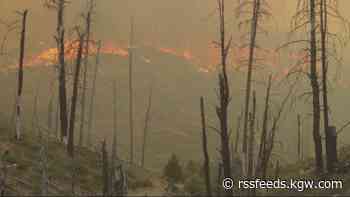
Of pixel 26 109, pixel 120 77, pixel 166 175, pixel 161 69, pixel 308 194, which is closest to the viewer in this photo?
pixel 308 194

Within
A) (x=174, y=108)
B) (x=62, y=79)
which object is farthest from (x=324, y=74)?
(x=174, y=108)

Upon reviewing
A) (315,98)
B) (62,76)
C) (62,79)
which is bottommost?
(315,98)

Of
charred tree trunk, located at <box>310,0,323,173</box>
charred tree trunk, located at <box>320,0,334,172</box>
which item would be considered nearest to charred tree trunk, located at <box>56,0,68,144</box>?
charred tree trunk, located at <box>310,0,323,173</box>

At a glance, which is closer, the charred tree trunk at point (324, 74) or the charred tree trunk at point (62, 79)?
the charred tree trunk at point (324, 74)

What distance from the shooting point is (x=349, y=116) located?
125m

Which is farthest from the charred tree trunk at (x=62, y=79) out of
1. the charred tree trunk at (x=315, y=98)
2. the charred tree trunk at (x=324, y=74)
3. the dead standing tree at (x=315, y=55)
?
the charred tree trunk at (x=324, y=74)

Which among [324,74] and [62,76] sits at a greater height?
[62,76]

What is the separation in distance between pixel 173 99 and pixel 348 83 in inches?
2284

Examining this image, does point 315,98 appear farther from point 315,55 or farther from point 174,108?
point 174,108

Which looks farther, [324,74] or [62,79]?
[62,79]

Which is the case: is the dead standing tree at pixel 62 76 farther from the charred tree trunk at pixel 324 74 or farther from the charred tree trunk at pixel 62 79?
the charred tree trunk at pixel 324 74

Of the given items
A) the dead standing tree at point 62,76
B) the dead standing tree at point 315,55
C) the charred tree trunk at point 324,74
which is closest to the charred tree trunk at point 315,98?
the dead standing tree at point 315,55

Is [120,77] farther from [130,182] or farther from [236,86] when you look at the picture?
[130,182]

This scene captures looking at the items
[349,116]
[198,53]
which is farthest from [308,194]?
[198,53]
